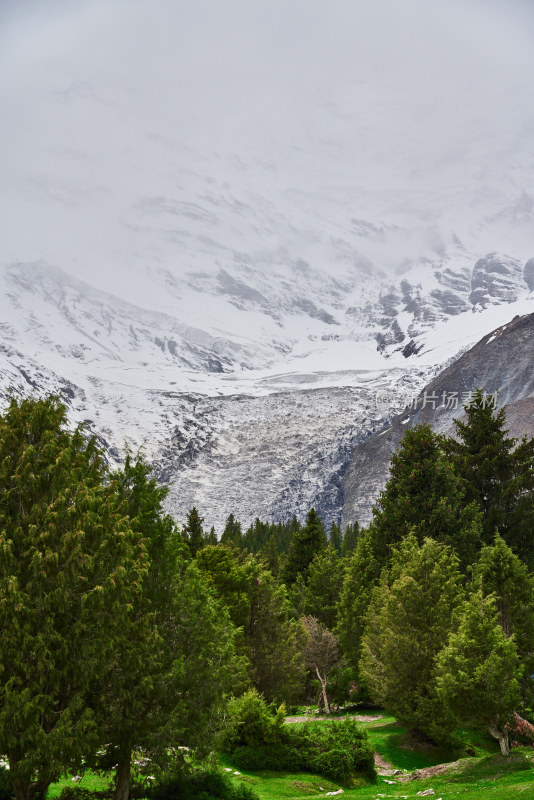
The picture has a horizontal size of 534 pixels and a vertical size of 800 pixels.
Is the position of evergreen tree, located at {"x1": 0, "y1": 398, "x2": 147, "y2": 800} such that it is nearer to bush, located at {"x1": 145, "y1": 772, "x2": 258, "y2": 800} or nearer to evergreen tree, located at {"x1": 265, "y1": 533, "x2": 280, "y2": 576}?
bush, located at {"x1": 145, "y1": 772, "x2": 258, "y2": 800}

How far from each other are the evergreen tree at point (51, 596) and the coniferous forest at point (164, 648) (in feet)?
0.17

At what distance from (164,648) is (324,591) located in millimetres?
47154

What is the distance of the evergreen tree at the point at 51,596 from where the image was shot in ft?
51.2

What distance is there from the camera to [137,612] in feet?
64.5

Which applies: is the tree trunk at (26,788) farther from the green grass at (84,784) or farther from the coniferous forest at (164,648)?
the green grass at (84,784)

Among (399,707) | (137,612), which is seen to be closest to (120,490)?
(137,612)

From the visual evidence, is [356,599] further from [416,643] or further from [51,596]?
[51,596]

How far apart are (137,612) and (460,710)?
14723 millimetres

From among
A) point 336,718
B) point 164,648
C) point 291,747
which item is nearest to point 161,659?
point 164,648

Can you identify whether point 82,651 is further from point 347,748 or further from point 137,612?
point 347,748

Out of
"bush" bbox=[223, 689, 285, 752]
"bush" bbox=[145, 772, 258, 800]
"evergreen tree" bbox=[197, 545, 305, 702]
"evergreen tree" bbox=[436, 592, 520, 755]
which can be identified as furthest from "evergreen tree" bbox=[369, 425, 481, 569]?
"bush" bbox=[145, 772, 258, 800]

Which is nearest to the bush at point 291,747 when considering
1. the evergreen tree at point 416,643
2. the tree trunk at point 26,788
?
the evergreen tree at point 416,643

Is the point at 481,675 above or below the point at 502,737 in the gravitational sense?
above

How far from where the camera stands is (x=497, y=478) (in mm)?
57469
